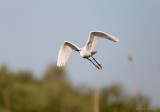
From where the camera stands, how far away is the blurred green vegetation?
45.1m

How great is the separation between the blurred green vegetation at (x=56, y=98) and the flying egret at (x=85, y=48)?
31.1 m

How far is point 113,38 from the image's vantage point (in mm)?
10875

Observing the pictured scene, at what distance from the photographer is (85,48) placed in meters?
11.1

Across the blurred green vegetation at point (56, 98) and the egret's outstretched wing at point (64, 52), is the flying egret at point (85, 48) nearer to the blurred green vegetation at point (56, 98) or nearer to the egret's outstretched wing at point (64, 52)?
the egret's outstretched wing at point (64, 52)

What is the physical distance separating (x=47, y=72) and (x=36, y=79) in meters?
6.45

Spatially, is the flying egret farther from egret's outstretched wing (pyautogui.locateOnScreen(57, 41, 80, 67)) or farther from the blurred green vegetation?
the blurred green vegetation

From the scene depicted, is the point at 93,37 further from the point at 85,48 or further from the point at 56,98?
the point at 56,98

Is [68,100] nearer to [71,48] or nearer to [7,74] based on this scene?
[7,74]

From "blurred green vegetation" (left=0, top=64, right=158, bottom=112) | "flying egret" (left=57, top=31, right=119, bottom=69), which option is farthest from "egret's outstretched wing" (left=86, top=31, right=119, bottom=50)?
"blurred green vegetation" (left=0, top=64, right=158, bottom=112)

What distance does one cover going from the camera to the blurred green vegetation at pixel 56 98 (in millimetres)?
45125

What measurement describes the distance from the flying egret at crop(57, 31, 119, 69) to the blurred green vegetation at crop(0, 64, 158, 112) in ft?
102

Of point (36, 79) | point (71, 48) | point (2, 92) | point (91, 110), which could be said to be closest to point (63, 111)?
point (91, 110)

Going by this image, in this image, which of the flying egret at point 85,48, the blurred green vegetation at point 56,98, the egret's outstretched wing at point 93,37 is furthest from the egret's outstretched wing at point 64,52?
the blurred green vegetation at point 56,98

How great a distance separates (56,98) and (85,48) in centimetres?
3744
